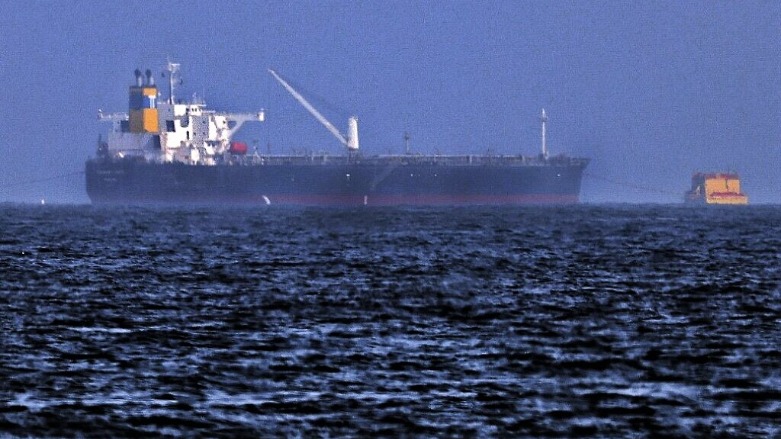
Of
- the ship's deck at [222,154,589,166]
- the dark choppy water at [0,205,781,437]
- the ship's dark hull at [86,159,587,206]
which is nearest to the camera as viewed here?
the dark choppy water at [0,205,781,437]

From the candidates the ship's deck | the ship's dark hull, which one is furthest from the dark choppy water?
the ship's deck

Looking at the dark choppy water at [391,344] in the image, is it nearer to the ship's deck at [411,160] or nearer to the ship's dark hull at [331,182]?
the ship's dark hull at [331,182]

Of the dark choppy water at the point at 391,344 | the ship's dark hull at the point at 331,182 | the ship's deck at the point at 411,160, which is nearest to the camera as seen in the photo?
the dark choppy water at the point at 391,344

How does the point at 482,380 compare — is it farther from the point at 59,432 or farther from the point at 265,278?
the point at 265,278

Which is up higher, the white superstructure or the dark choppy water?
the white superstructure

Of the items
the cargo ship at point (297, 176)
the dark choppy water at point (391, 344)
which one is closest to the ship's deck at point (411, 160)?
the cargo ship at point (297, 176)

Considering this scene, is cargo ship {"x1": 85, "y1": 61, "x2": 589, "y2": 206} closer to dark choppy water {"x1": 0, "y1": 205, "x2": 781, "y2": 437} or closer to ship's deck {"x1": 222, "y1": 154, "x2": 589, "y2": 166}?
ship's deck {"x1": 222, "y1": 154, "x2": 589, "y2": 166}

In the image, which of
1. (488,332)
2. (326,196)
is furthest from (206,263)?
(326,196)

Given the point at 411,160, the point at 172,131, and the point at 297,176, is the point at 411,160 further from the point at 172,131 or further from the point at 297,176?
the point at 172,131
